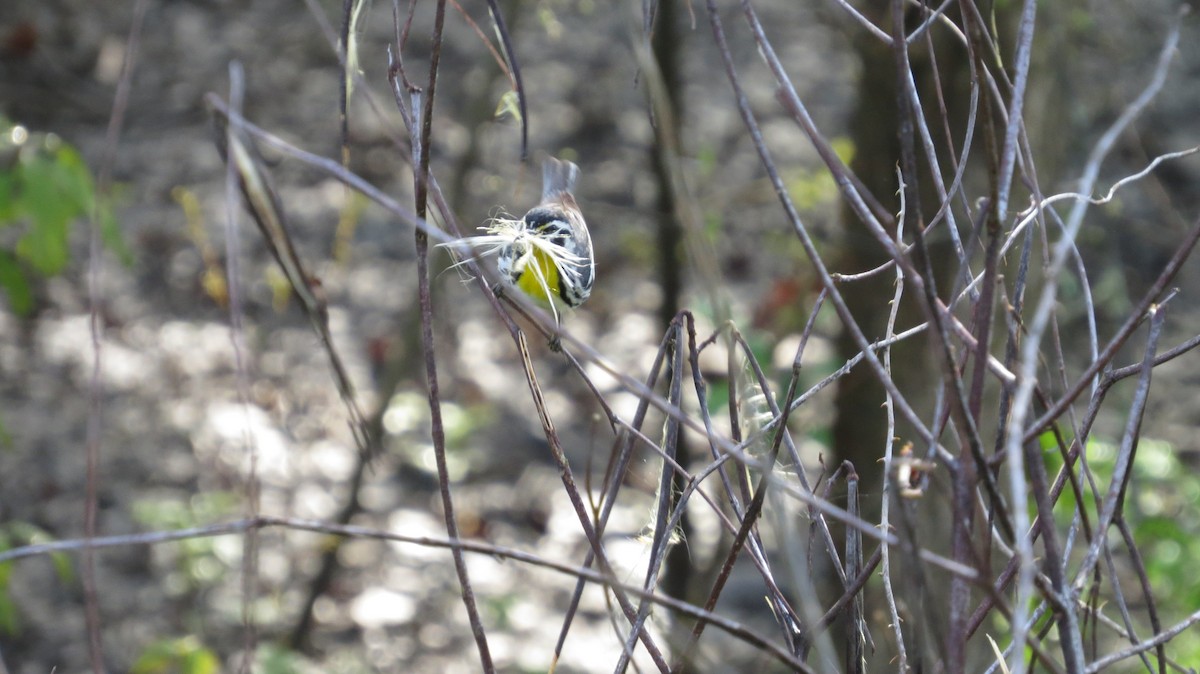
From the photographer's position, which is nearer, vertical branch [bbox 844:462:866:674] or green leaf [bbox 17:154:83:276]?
vertical branch [bbox 844:462:866:674]

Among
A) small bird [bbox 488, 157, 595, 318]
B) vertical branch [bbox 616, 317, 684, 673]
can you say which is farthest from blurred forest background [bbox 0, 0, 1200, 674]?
small bird [bbox 488, 157, 595, 318]

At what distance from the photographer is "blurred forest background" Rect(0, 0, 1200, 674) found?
76cm

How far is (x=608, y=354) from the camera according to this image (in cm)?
428

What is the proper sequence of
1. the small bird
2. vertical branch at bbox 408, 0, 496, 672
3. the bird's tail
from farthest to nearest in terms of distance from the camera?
the bird's tail
the small bird
vertical branch at bbox 408, 0, 496, 672

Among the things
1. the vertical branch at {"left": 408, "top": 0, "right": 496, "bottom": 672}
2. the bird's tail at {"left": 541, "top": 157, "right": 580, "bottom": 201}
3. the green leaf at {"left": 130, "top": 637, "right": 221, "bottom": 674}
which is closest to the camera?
the vertical branch at {"left": 408, "top": 0, "right": 496, "bottom": 672}

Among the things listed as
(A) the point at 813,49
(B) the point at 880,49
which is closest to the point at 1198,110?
(A) the point at 813,49

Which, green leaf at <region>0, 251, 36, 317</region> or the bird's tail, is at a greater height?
the bird's tail

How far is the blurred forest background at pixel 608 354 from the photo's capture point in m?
0.76

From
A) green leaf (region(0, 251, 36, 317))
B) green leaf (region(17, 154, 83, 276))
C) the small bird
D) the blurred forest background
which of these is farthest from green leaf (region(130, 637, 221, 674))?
the small bird

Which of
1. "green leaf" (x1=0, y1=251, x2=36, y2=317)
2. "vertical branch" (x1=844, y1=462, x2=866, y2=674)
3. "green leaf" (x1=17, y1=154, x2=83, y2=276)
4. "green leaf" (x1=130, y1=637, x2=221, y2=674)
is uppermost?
"green leaf" (x1=17, y1=154, x2=83, y2=276)

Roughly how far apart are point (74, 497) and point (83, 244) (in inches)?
57.6

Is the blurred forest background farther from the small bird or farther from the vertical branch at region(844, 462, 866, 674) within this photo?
the small bird

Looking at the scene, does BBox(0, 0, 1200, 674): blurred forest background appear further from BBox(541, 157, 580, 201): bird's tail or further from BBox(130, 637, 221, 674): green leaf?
BBox(541, 157, 580, 201): bird's tail

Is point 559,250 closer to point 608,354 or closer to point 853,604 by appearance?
point 853,604
